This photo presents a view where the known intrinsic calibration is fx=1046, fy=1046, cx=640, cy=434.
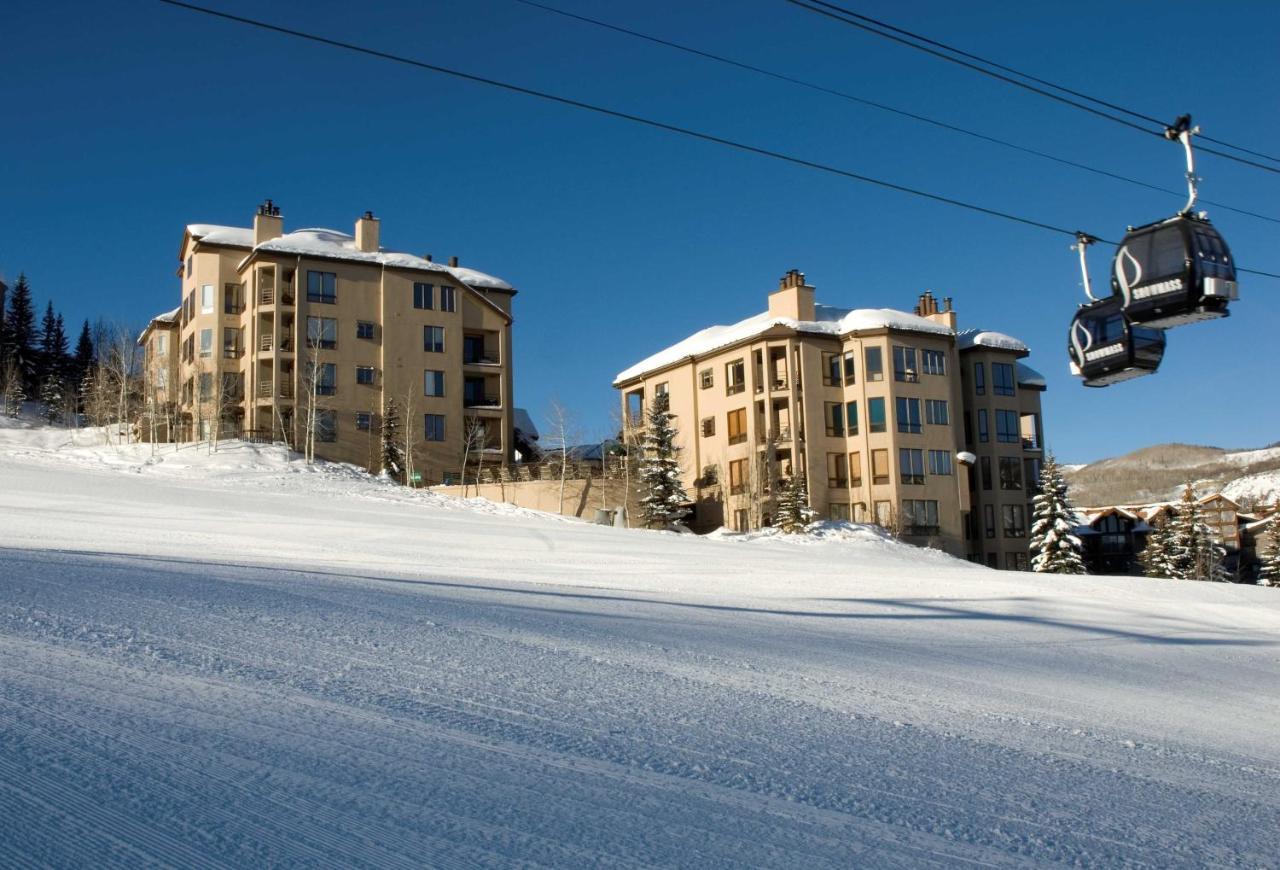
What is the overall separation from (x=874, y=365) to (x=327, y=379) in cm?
2747

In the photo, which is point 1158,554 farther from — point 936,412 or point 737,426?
point 737,426

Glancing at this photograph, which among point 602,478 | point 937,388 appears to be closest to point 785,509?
point 602,478

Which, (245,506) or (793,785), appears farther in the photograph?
(245,506)

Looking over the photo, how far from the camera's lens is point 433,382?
5438 cm

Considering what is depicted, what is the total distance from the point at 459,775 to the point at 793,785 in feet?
5.29

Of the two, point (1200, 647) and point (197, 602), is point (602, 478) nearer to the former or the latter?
point (1200, 647)

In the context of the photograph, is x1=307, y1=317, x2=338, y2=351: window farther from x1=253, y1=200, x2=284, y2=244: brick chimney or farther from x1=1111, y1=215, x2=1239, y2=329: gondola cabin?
x1=1111, y1=215, x2=1239, y2=329: gondola cabin

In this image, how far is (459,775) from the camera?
4.76 metres

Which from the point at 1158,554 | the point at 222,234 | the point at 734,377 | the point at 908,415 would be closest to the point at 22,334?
the point at 222,234

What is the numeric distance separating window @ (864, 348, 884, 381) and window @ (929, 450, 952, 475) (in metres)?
4.73

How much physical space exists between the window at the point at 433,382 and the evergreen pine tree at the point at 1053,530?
32.3 metres

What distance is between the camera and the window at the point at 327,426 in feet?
167

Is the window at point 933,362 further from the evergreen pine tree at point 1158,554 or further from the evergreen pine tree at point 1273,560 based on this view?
the evergreen pine tree at point 1273,560

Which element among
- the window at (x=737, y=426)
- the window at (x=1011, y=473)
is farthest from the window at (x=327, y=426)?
the window at (x=1011, y=473)
